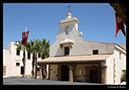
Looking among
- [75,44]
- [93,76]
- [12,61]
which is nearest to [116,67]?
[93,76]

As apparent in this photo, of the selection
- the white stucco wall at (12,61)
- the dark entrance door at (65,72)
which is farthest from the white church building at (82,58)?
the white stucco wall at (12,61)

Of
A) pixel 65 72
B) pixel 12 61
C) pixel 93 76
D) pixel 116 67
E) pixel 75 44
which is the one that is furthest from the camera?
pixel 12 61

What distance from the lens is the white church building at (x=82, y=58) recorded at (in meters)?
17.2

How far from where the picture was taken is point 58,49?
22750 mm

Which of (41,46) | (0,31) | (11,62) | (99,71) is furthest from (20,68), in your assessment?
(0,31)

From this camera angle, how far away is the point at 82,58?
728 inches

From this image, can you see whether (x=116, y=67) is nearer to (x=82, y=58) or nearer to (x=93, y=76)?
(x=93, y=76)

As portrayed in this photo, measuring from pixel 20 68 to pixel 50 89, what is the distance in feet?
112

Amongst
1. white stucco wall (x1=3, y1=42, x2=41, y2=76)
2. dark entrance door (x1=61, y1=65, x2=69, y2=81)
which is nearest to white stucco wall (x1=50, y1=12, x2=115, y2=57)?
dark entrance door (x1=61, y1=65, x2=69, y2=81)

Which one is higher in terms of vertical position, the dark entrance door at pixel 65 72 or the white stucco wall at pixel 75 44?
the white stucco wall at pixel 75 44

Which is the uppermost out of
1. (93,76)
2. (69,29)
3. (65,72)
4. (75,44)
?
(69,29)

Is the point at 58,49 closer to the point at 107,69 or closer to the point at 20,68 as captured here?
the point at 107,69

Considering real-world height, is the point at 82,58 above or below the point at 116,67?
above

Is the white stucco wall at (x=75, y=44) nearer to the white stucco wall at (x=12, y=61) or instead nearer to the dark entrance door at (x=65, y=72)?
the dark entrance door at (x=65, y=72)
